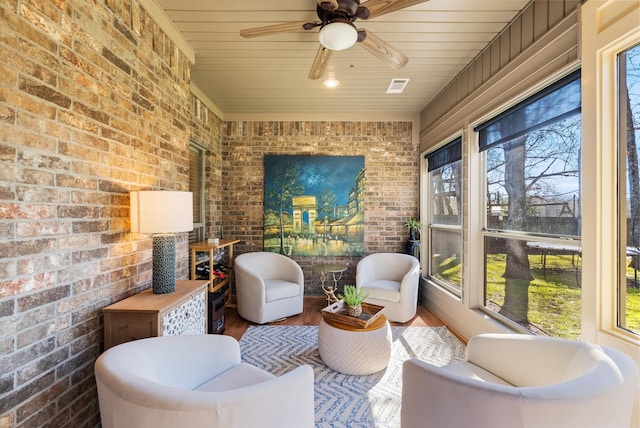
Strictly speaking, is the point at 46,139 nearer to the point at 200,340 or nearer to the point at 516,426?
the point at 200,340

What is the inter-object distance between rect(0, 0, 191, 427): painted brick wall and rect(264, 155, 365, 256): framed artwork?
2.32 meters

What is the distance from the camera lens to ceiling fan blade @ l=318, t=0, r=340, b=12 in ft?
5.42

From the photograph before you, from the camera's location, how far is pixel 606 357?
44.0 inches

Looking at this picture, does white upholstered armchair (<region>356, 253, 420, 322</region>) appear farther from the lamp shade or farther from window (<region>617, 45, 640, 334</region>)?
the lamp shade

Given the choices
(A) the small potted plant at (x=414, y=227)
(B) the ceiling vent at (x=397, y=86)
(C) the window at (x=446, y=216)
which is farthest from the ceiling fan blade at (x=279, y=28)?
(A) the small potted plant at (x=414, y=227)

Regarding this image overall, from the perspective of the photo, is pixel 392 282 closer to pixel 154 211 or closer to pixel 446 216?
pixel 446 216

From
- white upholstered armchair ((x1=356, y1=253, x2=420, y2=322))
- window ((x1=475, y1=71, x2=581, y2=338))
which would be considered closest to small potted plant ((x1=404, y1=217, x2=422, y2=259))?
white upholstered armchair ((x1=356, y1=253, x2=420, y2=322))

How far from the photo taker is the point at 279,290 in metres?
3.28

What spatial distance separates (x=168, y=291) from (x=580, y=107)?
9.47 feet

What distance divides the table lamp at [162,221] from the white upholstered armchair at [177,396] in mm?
588

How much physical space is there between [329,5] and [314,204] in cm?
279

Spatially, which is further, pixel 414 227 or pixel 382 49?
pixel 414 227

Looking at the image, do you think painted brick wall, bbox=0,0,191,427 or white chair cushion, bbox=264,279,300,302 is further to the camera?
white chair cushion, bbox=264,279,300,302

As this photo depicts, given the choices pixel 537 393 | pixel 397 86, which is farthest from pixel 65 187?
pixel 397 86
